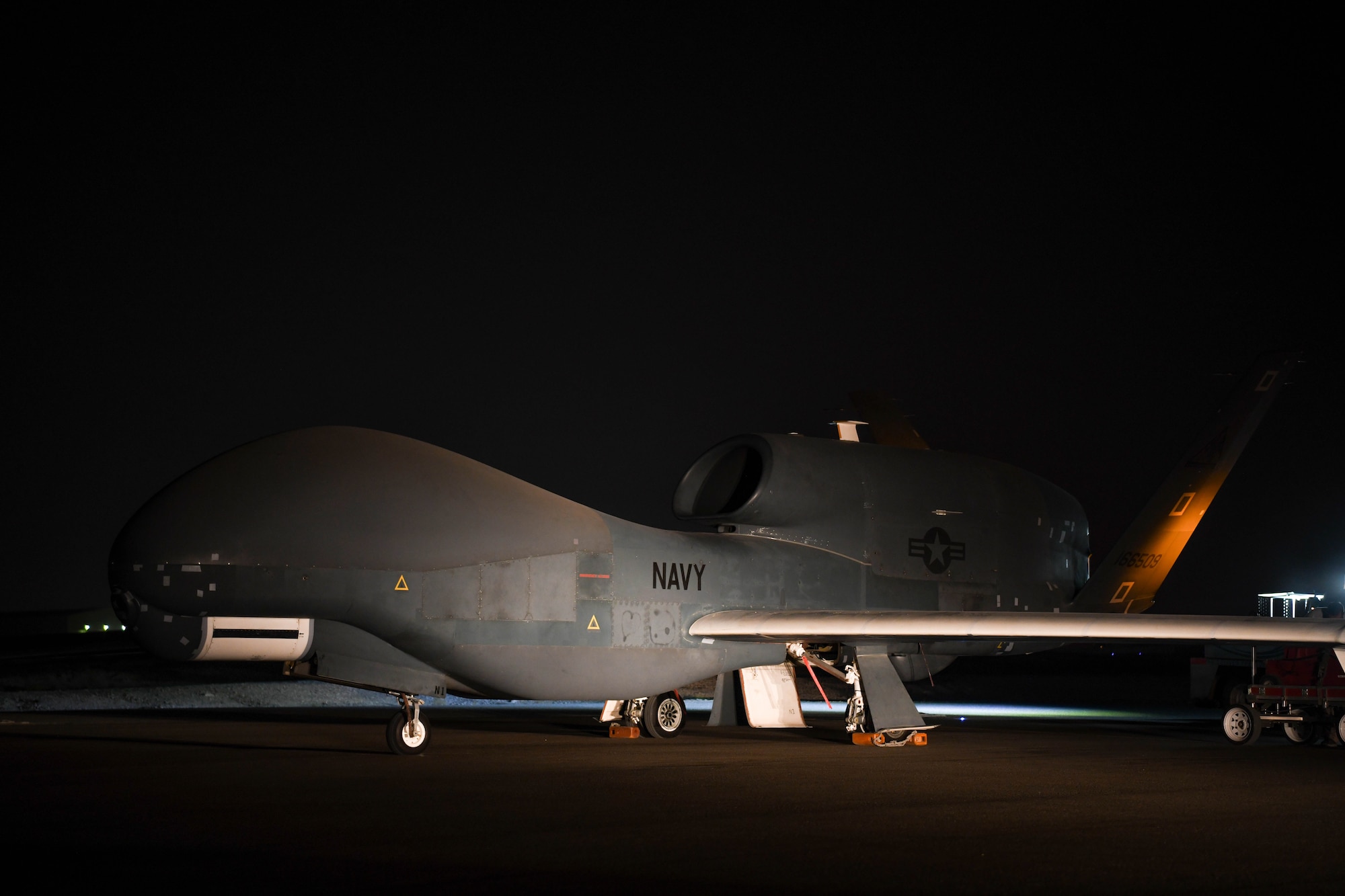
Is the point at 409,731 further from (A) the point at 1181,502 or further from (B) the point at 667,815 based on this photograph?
(A) the point at 1181,502

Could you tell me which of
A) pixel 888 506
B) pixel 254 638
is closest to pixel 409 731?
pixel 254 638

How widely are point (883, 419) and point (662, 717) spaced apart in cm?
941

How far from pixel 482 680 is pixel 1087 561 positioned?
11.3 m

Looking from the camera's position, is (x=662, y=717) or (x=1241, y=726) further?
(x=662, y=717)

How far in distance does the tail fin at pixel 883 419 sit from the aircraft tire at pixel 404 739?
43.1 feet

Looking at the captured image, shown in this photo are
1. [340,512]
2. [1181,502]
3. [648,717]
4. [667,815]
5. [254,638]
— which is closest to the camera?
[667,815]

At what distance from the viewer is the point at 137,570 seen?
41.0 ft

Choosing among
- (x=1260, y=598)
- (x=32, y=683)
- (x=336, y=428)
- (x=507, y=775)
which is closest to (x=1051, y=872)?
(x=507, y=775)

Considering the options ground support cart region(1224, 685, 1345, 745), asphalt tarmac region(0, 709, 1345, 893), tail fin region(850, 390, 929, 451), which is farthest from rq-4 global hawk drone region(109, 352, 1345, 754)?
tail fin region(850, 390, 929, 451)

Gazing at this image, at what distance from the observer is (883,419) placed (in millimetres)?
24844

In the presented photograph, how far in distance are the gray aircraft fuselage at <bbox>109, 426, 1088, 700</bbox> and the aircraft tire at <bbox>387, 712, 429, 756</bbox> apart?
2.10ft

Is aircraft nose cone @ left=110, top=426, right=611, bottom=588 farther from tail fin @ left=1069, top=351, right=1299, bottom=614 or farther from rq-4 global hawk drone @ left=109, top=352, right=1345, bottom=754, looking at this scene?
tail fin @ left=1069, top=351, right=1299, bottom=614

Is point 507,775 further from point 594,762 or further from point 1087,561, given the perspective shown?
point 1087,561

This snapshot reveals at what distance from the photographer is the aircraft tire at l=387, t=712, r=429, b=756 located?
13.5m
